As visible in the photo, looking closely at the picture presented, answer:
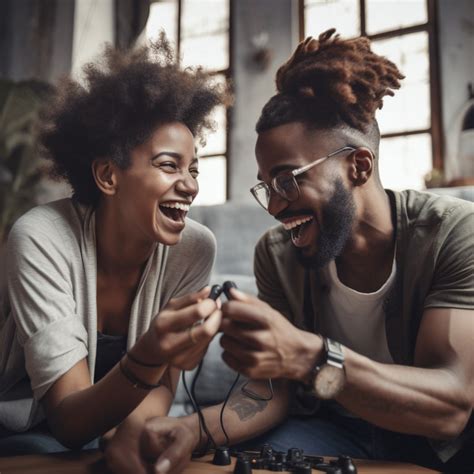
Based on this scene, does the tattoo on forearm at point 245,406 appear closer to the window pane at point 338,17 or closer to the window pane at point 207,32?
the window pane at point 338,17

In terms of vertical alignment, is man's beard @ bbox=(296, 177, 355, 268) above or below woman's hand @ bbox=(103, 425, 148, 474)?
above

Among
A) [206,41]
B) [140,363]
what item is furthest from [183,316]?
[206,41]

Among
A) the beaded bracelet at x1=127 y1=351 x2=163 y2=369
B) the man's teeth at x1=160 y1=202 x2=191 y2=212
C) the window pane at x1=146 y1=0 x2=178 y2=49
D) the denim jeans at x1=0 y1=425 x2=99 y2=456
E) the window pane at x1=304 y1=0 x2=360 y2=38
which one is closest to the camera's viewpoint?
the beaded bracelet at x1=127 y1=351 x2=163 y2=369

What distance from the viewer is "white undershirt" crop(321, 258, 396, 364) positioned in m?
1.28

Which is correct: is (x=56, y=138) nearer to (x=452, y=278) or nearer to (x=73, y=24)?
(x=452, y=278)

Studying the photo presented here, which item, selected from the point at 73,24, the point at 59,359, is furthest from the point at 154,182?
the point at 73,24

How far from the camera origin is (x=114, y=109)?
1.39 metres

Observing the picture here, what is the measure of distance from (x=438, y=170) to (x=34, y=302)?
2.48m

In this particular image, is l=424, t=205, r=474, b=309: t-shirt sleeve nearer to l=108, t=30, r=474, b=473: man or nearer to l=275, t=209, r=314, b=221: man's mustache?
l=108, t=30, r=474, b=473: man

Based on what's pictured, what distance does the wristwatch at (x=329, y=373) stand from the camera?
90 centimetres

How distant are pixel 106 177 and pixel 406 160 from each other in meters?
2.27

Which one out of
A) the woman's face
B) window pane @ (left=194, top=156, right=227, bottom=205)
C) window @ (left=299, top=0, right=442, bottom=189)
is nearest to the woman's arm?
the woman's face

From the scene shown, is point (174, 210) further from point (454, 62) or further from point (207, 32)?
point (207, 32)

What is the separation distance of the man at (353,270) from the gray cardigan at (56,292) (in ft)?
0.72
